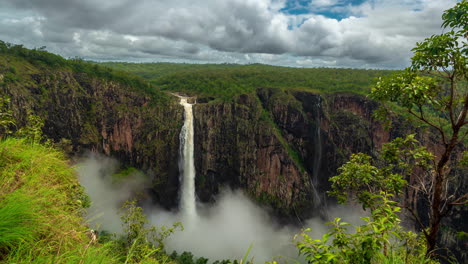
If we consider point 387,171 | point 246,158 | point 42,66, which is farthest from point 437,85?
point 42,66

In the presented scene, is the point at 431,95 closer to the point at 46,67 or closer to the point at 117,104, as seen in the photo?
the point at 117,104

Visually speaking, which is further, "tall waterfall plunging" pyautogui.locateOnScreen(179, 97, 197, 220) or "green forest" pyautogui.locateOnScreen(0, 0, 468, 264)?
"tall waterfall plunging" pyautogui.locateOnScreen(179, 97, 197, 220)

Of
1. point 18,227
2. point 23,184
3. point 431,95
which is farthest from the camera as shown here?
point 431,95

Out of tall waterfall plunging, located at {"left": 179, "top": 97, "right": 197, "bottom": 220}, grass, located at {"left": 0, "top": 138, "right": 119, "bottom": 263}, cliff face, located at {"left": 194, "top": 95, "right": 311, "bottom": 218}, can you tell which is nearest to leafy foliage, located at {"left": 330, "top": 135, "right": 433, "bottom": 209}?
grass, located at {"left": 0, "top": 138, "right": 119, "bottom": 263}

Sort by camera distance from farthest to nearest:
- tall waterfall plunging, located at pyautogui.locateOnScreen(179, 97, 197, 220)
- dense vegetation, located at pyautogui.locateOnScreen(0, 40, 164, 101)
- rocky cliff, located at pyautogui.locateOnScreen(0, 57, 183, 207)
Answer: tall waterfall plunging, located at pyautogui.locateOnScreen(179, 97, 197, 220) → rocky cliff, located at pyautogui.locateOnScreen(0, 57, 183, 207) → dense vegetation, located at pyautogui.locateOnScreen(0, 40, 164, 101)

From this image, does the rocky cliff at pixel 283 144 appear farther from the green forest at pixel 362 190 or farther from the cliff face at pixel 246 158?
the green forest at pixel 362 190

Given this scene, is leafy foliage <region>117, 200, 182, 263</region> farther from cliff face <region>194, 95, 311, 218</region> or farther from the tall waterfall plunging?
cliff face <region>194, 95, 311, 218</region>

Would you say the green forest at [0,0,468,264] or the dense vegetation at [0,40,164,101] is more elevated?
the dense vegetation at [0,40,164,101]

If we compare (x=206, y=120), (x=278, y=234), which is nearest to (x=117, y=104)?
(x=206, y=120)
